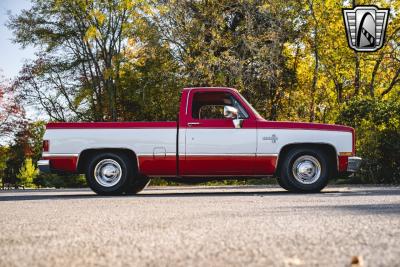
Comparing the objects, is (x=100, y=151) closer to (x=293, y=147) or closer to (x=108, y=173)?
(x=108, y=173)

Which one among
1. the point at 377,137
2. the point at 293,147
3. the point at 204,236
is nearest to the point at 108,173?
the point at 293,147

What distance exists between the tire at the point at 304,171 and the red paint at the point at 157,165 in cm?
206


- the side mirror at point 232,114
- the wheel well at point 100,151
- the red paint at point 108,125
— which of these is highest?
the side mirror at point 232,114

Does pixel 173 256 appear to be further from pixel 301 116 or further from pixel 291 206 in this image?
pixel 301 116

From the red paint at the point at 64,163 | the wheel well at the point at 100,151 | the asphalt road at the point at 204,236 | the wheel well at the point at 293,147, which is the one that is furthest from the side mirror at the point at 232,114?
the asphalt road at the point at 204,236

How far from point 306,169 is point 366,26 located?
18976 mm

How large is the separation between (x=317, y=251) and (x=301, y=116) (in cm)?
2361

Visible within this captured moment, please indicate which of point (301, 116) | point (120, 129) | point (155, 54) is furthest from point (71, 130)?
point (301, 116)

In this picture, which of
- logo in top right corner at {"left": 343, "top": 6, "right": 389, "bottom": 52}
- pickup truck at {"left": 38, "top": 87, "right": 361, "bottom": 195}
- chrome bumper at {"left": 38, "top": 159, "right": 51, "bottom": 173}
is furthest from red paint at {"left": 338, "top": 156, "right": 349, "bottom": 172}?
logo in top right corner at {"left": 343, "top": 6, "right": 389, "bottom": 52}

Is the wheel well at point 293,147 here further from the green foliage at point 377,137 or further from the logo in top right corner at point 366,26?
the logo in top right corner at point 366,26

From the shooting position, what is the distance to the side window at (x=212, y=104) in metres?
11.3

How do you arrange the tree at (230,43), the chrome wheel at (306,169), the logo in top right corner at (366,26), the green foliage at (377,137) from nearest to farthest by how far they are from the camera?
the chrome wheel at (306,169)
the green foliage at (377,137)
the tree at (230,43)
the logo in top right corner at (366,26)

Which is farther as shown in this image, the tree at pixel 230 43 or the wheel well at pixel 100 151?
the tree at pixel 230 43

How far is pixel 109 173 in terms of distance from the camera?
1125 cm
